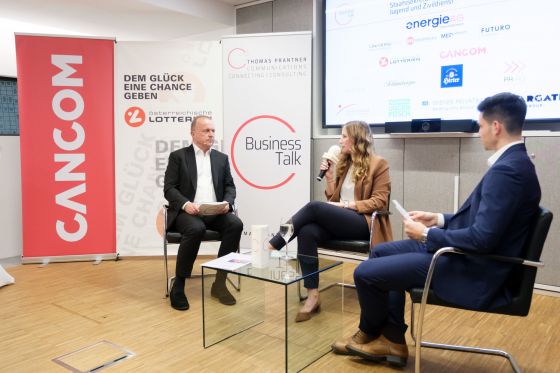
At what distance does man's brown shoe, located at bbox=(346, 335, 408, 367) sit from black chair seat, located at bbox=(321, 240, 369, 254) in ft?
2.58

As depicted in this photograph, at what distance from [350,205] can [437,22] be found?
1916 mm

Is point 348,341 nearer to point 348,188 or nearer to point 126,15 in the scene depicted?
point 348,188

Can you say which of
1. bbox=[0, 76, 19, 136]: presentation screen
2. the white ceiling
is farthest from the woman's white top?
bbox=[0, 76, 19, 136]: presentation screen

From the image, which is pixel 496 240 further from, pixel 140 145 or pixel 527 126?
pixel 140 145

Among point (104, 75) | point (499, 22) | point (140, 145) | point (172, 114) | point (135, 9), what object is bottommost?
point (140, 145)

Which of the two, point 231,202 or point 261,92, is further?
point 261,92

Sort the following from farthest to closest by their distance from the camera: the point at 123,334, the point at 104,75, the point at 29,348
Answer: the point at 104,75, the point at 123,334, the point at 29,348

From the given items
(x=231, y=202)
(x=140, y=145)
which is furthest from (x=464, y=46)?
(x=140, y=145)

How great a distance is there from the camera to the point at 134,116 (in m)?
4.44

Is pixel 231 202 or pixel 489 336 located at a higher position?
pixel 231 202

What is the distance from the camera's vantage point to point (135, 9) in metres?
5.02

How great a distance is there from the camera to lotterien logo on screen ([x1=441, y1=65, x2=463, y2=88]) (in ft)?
12.5

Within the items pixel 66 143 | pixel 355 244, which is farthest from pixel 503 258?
pixel 66 143

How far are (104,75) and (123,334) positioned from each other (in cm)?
269
